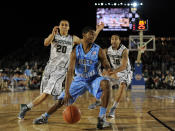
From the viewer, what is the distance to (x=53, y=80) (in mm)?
3945

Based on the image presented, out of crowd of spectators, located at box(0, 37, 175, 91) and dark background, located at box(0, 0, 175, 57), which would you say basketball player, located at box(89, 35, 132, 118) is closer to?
crowd of spectators, located at box(0, 37, 175, 91)

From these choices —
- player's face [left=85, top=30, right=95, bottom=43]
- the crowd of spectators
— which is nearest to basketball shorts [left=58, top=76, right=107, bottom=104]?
player's face [left=85, top=30, right=95, bottom=43]

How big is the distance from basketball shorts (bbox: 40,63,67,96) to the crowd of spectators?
29.9ft

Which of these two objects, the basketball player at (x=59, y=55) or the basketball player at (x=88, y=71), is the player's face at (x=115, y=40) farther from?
the basketball player at (x=88, y=71)

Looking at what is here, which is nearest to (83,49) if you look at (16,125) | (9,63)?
(16,125)

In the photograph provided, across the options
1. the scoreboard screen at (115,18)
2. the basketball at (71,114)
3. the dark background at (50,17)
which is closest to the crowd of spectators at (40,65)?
the dark background at (50,17)

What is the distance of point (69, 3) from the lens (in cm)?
2241

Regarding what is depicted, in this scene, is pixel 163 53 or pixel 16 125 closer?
pixel 16 125

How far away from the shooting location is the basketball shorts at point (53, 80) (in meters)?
3.88

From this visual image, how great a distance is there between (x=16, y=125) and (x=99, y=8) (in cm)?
2199

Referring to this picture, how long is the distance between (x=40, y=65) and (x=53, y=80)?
15.9 m

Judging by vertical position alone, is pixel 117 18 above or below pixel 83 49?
above

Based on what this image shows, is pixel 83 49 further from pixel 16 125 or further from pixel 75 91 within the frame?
pixel 16 125

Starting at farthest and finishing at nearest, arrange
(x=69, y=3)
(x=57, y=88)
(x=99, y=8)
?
1. (x=99, y=8)
2. (x=69, y=3)
3. (x=57, y=88)
